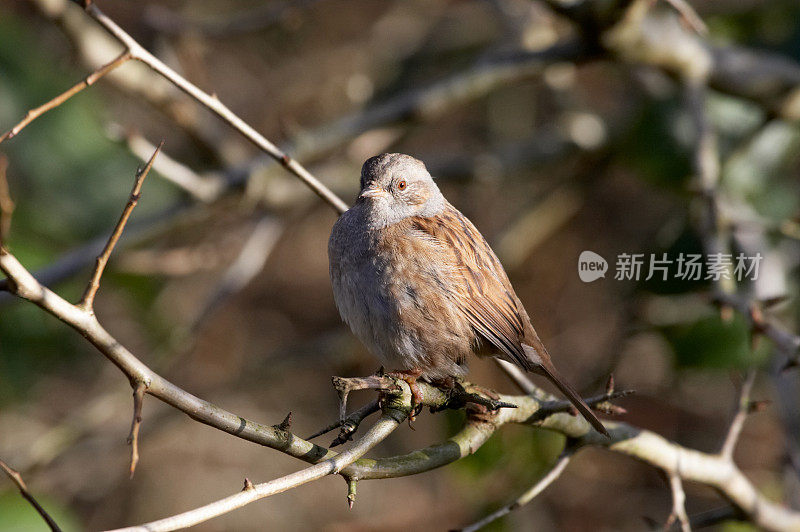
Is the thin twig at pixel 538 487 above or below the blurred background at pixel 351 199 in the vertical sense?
below

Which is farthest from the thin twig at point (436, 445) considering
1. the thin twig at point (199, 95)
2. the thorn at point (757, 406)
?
the thin twig at point (199, 95)

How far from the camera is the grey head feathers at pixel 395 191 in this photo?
3.32 meters

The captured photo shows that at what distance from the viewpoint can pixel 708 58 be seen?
200 inches

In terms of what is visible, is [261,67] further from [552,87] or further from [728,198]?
[728,198]

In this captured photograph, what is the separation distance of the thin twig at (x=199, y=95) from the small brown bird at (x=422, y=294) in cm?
25

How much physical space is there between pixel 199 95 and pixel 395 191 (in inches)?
42.7

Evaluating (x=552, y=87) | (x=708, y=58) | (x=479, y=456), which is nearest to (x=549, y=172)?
(x=552, y=87)

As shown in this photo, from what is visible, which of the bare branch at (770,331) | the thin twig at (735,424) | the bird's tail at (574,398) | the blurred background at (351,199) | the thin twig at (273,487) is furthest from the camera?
the blurred background at (351,199)

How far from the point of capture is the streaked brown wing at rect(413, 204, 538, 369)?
3.12m

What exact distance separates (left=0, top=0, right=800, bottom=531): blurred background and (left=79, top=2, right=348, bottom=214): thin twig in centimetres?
135

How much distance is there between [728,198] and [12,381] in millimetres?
4642

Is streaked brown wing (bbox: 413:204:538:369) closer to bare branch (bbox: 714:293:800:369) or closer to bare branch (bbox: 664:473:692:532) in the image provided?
bare branch (bbox: 664:473:692:532)

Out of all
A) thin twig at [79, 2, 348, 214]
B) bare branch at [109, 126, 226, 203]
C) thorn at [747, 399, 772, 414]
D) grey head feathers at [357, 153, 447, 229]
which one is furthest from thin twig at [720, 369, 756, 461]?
bare branch at [109, 126, 226, 203]

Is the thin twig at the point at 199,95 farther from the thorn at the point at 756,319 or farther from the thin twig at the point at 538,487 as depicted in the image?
the thorn at the point at 756,319
